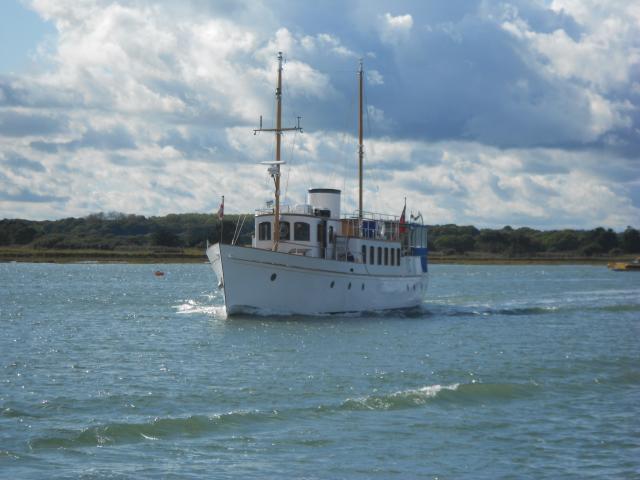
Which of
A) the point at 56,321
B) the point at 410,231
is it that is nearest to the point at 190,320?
the point at 56,321

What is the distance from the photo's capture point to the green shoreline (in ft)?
490

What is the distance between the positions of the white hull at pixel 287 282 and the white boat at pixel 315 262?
45 mm

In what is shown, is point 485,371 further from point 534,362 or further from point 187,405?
point 187,405

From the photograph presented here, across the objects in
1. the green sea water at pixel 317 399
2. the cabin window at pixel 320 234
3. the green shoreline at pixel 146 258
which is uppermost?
the cabin window at pixel 320 234

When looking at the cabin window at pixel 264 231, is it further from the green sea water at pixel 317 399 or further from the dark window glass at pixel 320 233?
the green sea water at pixel 317 399

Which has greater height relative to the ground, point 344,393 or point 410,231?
point 410,231

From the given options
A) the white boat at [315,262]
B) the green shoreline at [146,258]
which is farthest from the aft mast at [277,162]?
the green shoreline at [146,258]

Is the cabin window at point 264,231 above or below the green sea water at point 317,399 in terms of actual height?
above

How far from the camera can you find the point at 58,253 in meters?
159

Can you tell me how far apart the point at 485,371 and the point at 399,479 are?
1279 centimetres

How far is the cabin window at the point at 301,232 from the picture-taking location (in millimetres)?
44250

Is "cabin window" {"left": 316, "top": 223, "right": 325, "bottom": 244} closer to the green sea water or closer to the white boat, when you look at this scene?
the white boat

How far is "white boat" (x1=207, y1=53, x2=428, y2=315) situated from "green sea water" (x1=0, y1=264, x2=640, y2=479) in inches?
49.0

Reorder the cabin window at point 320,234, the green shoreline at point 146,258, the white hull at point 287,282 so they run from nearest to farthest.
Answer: the white hull at point 287,282 < the cabin window at point 320,234 < the green shoreline at point 146,258
